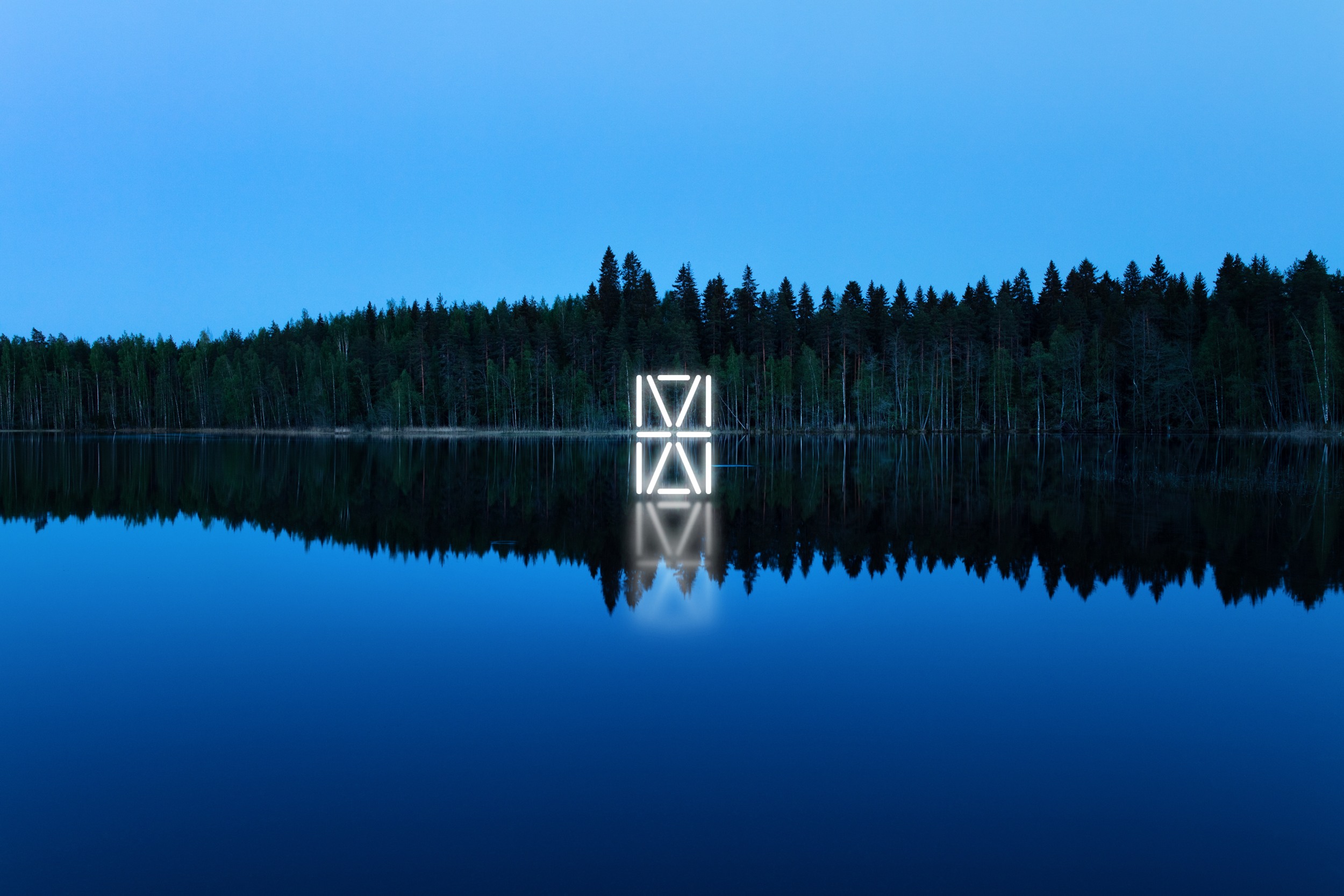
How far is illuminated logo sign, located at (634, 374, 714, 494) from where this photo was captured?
27.3 metres

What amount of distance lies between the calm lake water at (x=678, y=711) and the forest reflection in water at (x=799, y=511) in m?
0.19

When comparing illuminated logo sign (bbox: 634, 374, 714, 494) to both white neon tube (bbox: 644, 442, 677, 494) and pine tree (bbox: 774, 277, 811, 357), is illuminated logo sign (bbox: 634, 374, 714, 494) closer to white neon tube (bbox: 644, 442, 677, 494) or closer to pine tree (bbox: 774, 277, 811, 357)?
white neon tube (bbox: 644, 442, 677, 494)

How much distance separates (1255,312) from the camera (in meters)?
79.1

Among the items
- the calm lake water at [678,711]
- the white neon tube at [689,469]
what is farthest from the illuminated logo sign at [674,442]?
the calm lake water at [678,711]

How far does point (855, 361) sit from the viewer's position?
96.6 m

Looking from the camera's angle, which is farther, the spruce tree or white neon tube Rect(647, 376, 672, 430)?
the spruce tree

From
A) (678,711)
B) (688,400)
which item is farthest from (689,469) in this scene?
(678,711)

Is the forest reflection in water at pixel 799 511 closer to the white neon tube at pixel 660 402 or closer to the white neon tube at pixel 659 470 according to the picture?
the white neon tube at pixel 659 470

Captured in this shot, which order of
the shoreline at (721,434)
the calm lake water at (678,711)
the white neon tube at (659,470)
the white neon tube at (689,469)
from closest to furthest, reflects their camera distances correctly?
the calm lake water at (678,711), the white neon tube at (659,470), the white neon tube at (689,469), the shoreline at (721,434)

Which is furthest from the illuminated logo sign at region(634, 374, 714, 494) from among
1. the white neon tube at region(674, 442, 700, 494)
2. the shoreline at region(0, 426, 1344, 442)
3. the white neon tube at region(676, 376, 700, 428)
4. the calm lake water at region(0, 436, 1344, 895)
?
the calm lake water at region(0, 436, 1344, 895)

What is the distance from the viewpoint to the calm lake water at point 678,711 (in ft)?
16.6

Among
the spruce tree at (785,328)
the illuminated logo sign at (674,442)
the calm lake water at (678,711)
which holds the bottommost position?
the calm lake water at (678,711)

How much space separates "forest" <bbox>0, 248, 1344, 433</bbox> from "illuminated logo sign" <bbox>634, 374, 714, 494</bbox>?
2.96 m

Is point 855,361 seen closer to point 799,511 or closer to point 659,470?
point 659,470
